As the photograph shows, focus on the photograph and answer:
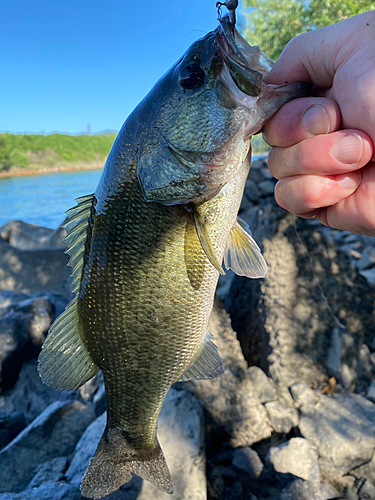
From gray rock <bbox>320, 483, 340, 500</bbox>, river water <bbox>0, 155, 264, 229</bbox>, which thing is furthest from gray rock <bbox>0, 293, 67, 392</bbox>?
river water <bbox>0, 155, 264, 229</bbox>

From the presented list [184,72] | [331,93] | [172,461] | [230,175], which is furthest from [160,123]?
[172,461]

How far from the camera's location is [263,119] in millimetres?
1342

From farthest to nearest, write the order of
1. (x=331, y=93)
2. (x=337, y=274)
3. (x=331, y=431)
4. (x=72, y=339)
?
(x=337, y=274) < (x=331, y=431) < (x=72, y=339) < (x=331, y=93)

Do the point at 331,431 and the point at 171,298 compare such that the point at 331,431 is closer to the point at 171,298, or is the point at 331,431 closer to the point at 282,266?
the point at 282,266

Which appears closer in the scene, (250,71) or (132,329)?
(250,71)

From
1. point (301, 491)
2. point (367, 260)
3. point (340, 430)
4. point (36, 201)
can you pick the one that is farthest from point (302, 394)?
point (36, 201)

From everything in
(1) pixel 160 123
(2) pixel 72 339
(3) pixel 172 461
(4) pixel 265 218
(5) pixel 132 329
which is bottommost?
(3) pixel 172 461

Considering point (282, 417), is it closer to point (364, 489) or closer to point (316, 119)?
point (364, 489)

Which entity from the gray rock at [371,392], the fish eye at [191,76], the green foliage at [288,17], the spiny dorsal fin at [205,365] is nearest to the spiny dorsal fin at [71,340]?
the spiny dorsal fin at [205,365]

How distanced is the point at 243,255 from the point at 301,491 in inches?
70.9

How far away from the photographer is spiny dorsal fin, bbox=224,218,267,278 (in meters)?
1.71

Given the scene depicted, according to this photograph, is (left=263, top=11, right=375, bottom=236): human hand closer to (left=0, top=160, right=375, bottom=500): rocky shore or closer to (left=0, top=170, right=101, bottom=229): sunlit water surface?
(left=0, top=160, right=375, bottom=500): rocky shore

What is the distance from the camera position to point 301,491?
7.54ft

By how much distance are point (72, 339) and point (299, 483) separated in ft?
6.37
